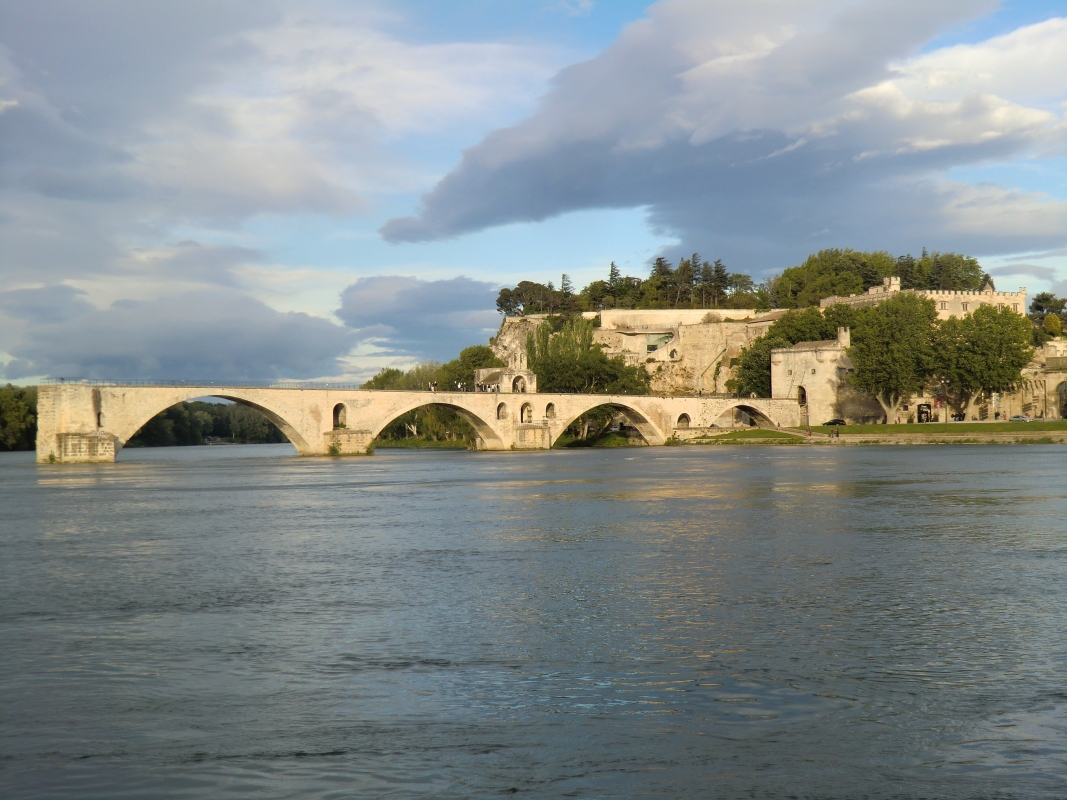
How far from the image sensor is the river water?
6.54m

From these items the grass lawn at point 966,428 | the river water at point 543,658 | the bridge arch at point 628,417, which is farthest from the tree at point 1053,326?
the river water at point 543,658

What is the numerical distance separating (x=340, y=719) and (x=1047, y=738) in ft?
16.5

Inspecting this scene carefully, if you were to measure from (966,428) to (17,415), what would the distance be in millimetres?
67910

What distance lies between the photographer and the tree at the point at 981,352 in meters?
69.0

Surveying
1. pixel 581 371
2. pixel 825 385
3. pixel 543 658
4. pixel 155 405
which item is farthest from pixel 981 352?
pixel 543 658

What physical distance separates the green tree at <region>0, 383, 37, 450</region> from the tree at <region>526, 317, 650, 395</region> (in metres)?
40.1

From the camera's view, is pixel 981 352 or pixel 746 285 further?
pixel 746 285

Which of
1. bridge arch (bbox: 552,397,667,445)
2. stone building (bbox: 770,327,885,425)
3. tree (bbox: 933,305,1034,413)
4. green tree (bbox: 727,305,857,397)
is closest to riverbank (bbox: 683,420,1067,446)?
tree (bbox: 933,305,1034,413)

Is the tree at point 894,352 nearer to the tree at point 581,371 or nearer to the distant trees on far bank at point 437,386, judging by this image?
the tree at point 581,371

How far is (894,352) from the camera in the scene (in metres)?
71.5

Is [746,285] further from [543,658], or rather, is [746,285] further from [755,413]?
[543,658]

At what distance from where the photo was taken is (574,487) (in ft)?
110

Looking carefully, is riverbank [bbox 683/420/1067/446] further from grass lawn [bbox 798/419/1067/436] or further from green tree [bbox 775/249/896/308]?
green tree [bbox 775/249/896/308]

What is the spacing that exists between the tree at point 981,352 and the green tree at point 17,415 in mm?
66973
